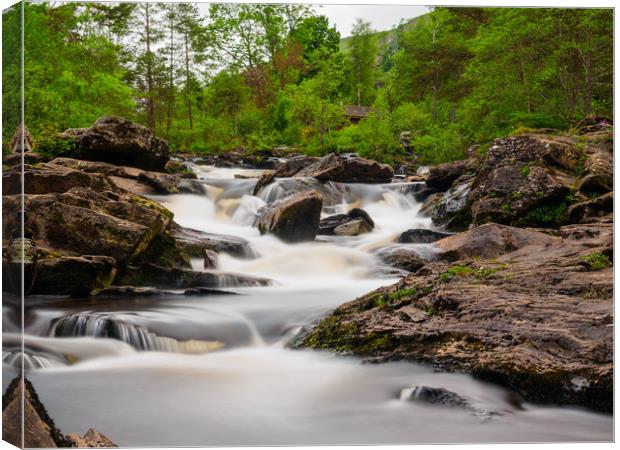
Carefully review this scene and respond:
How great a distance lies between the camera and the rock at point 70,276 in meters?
5.29

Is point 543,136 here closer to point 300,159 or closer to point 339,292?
point 300,159

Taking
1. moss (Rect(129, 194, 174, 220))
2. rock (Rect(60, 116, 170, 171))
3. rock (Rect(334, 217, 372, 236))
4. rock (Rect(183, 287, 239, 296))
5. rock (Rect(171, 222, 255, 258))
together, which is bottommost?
rock (Rect(183, 287, 239, 296))

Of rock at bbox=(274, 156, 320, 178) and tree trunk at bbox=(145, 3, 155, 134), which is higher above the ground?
tree trunk at bbox=(145, 3, 155, 134)

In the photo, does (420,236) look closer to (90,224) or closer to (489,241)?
(489,241)

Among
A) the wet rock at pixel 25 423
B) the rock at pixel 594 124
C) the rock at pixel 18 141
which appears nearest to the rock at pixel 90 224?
the rock at pixel 18 141

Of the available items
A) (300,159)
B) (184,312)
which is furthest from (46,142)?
(300,159)

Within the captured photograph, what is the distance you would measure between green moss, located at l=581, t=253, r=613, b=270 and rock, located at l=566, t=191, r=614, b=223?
1.42m

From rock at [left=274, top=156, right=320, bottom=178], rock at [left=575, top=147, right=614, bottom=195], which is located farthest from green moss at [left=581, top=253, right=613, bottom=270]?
rock at [left=274, top=156, right=320, bottom=178]

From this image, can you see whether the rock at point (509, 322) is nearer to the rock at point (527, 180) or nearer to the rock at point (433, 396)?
the rock at point (433, 396)

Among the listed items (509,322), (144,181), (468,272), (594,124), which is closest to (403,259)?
(468,272)

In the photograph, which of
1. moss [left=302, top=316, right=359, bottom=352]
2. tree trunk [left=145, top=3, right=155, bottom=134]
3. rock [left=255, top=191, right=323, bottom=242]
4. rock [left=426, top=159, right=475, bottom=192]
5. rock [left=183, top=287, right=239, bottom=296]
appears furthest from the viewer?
rock [left=426, top=159, right=475, bottom=192]

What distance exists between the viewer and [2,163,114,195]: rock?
5.80m

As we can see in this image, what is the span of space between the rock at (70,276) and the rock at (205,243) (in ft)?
3.34

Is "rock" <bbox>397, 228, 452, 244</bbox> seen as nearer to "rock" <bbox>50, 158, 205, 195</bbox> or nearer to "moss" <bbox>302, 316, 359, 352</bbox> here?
"moss" <bbox>302, 316, 359, 352</bbox>
